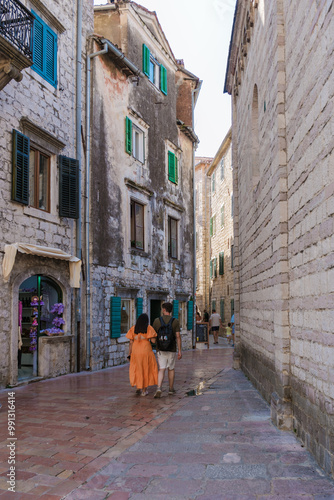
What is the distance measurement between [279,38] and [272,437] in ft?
16.3

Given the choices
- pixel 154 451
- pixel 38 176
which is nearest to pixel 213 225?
pixel 38 176

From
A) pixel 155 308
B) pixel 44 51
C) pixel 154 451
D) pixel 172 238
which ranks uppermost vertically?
pixel 44 51

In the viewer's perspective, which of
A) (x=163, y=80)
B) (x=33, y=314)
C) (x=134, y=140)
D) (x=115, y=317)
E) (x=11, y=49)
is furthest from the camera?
(x=163, y=80)

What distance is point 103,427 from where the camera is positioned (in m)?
6.03

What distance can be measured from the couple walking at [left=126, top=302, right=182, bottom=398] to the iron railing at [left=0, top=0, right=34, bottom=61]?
5438mm

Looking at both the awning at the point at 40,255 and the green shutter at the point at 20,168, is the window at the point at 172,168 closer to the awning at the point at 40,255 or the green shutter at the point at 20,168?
the awning at the point at 40,255

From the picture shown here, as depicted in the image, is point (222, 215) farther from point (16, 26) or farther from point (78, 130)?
point (16, 26)

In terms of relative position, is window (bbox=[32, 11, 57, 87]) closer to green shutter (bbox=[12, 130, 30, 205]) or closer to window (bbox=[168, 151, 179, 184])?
green shutter (bbox=[12, 130, 30, 205])

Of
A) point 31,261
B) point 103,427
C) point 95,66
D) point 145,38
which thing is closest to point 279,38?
point 103,427

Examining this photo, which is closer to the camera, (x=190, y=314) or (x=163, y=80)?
(x=163, y=80)

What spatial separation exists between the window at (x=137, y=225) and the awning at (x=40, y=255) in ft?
15.5

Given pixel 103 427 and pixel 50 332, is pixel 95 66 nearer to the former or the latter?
pixel 50 332

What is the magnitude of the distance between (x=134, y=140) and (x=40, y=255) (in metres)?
7.86

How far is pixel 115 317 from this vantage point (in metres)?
14.0
